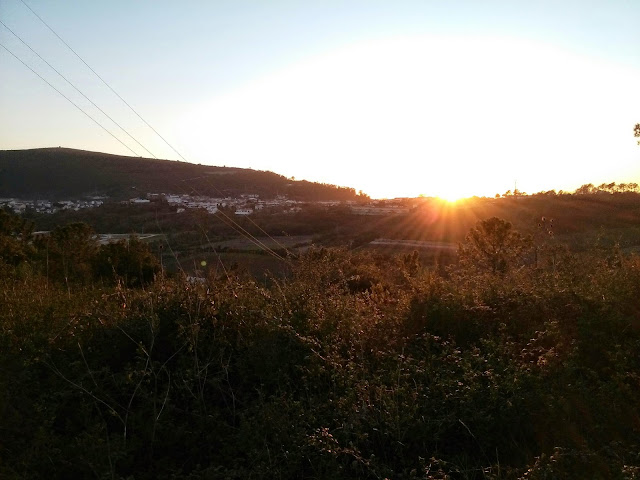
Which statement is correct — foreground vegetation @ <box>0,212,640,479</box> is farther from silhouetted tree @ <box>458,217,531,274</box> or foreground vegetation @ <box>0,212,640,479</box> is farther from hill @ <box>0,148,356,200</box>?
hill @ <box>0,148,356,200</box>

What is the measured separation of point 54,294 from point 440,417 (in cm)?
528

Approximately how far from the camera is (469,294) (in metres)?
6.17

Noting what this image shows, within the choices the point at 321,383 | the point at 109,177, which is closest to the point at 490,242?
the point at 321,383

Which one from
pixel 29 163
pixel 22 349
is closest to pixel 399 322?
pixel 22 349

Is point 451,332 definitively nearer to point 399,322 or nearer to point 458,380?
point 399,322

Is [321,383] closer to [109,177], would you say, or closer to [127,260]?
[127,260]

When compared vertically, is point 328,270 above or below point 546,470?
above

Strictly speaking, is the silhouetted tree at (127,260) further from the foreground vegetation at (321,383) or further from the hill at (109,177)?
the hill at (109,177)

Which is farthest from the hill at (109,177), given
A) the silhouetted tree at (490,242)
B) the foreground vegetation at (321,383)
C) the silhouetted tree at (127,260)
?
the foreground vegetation at (321,383)

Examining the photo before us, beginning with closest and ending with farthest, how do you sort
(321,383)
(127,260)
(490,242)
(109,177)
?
1. (321,383)
2. (490,242)
3. (127,260)
4. (109,177)

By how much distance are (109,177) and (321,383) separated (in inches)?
1851

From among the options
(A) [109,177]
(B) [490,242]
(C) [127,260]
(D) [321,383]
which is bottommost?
(C) [127,260]

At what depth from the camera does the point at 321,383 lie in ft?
14.4

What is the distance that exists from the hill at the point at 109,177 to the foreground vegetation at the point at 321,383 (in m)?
29.0
